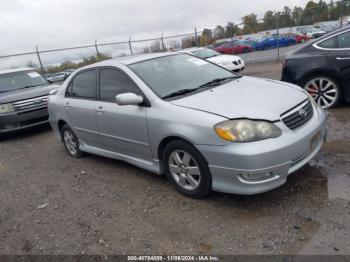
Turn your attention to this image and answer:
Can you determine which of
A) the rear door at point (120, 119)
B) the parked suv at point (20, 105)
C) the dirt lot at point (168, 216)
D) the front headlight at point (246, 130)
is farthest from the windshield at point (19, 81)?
the front headlight at point (246, 130)

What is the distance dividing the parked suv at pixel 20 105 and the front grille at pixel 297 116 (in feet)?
20.2

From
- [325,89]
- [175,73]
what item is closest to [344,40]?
[325,89]

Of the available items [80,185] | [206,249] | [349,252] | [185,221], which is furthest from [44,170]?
[349,252]

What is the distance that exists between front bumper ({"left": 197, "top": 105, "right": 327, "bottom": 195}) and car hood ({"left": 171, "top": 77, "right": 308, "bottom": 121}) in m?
0.25

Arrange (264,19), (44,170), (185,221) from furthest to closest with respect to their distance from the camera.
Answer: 1. (264,19)
2. (44,170)
3. (185,221)

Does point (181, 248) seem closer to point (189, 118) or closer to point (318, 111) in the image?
point (189, 118)

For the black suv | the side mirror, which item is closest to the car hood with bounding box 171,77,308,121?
the side mirror

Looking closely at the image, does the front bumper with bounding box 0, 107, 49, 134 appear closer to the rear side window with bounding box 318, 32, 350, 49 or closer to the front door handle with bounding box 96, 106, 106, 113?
the front door handle with bounding box 96, 106, 106, 113

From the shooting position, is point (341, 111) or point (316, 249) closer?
point (316, 249)

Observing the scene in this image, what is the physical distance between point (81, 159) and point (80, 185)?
3.84ft

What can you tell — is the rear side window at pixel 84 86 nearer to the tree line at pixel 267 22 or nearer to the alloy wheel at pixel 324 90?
the alloy wheel at pixel 324 90

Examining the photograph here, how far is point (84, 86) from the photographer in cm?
514

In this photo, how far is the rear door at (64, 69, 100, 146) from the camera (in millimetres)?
4883

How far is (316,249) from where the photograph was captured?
2717 mm
